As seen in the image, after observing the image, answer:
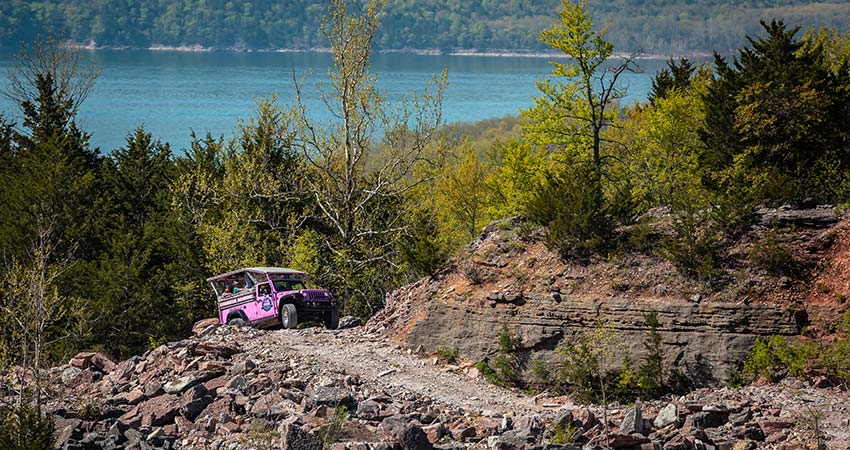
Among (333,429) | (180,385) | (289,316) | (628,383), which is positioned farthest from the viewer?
(289,316)

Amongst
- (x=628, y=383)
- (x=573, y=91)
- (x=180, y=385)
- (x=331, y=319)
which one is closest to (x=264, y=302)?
(x=331, y=319)

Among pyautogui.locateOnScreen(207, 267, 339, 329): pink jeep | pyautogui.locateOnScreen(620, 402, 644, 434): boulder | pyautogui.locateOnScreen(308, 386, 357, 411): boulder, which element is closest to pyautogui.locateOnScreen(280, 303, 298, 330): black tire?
pyautogui.locateOnScreen(207, 267, 339, 329): pink jeep

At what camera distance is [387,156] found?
41.5 meters

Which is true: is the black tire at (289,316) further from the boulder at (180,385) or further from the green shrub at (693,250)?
the green shrub at (693,250)

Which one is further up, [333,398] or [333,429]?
[333,429]

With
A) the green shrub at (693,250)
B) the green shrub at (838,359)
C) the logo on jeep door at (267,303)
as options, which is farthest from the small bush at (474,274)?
the green shrub at (838,359)

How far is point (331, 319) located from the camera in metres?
29.3

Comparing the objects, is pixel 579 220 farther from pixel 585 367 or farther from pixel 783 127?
pixel 783 127

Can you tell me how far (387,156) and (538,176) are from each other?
6.75 metres

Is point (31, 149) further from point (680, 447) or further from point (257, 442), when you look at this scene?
point (680, 447)

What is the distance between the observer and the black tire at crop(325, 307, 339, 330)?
95.9ft

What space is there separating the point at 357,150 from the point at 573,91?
9.11m

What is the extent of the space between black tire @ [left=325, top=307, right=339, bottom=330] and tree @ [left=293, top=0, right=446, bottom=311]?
814 cm

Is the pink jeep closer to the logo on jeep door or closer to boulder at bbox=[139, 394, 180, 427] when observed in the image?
the logo on jeep door
